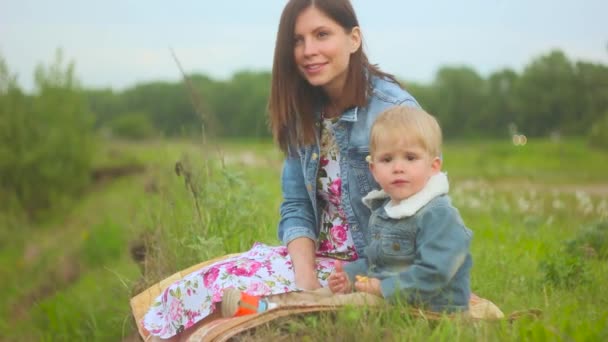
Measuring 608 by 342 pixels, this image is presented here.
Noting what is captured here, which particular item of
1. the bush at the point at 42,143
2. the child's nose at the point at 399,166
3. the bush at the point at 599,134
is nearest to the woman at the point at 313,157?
the child's nose at the point at 399,166

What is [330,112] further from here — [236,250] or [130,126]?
[130,126]

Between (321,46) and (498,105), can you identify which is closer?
(321,46)

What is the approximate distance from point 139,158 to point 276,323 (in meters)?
19.9

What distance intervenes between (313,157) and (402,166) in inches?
29.1

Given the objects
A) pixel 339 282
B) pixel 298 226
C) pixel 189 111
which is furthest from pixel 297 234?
pixel 189 111

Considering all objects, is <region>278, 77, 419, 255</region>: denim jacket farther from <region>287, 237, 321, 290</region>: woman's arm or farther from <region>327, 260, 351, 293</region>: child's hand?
<region>327, 260, 351, 293</region>: child's hand

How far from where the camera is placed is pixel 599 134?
2134cm

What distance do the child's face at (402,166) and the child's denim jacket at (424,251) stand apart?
0.04 metres

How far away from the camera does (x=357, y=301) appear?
2.78 meters

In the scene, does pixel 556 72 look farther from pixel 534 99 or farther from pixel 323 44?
pixel 323 44

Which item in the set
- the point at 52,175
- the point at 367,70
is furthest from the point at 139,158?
the point at 367,70

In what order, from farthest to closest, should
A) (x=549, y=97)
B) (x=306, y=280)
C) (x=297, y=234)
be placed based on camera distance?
(x=549, y=97), (x=297, y=234), (x=306, y=280)

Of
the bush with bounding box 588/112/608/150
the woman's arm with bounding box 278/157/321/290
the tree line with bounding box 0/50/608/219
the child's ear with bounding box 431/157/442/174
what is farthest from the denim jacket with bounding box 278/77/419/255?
the bush with bounding box 588/112/608/150

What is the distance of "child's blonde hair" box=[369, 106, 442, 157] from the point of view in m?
2.73
